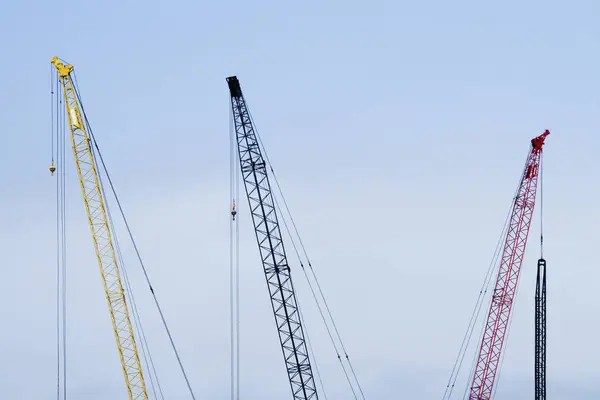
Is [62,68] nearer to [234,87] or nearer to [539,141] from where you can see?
[234,87]

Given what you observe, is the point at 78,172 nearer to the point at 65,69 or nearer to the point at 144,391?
the point at 65,69

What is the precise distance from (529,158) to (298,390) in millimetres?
54796

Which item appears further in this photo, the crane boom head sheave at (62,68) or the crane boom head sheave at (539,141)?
the crane boom head sheave at (539,141)

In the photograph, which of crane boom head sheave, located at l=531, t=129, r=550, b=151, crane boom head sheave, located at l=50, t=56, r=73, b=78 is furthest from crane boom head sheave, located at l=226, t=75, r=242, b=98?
crane boom head sheave, located at l=531, t=129, r=550, b=151

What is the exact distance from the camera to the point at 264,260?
147125mm

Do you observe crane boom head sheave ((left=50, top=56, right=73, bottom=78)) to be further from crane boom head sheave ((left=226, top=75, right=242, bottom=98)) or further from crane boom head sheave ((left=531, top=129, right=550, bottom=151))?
crane boom head sheave ((left=531, top=129, right=550, bottom=151))

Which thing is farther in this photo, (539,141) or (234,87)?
(539,141)

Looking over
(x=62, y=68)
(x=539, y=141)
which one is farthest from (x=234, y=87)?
(x=539, y=141)

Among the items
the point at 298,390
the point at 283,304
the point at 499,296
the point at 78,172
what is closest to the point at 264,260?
the point at 283,304

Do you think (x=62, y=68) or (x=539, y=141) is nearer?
(x=62, y=68)

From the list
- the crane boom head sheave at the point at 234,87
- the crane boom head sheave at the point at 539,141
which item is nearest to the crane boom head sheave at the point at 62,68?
the crane boom head sheave at the point at 234,87

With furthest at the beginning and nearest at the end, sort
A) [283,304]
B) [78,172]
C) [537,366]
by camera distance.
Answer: [537,366], [283,304], [78,172]

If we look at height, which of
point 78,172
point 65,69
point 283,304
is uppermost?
point 65,69

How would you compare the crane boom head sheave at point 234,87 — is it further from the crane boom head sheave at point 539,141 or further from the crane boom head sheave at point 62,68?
the crane boom head sheave at point 539,141
